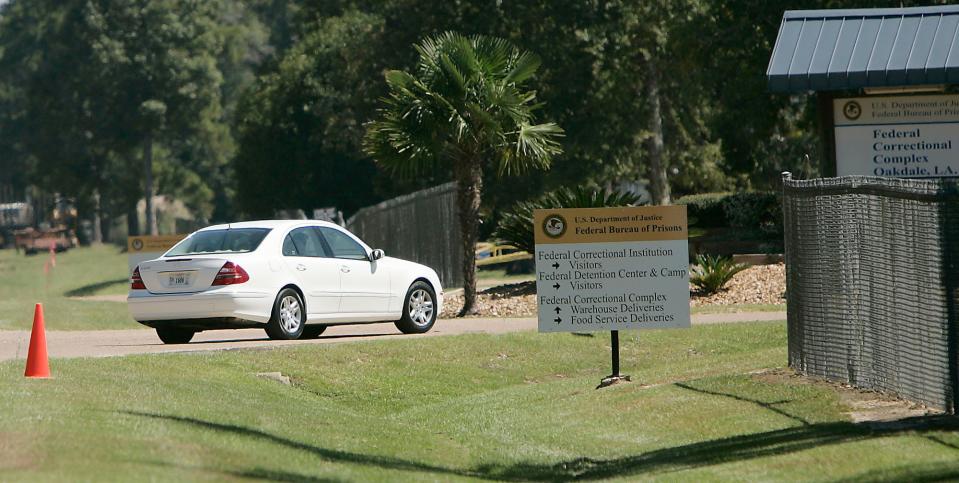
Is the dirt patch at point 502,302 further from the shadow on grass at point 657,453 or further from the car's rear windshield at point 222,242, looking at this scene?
the shadow on grass at point 657,453

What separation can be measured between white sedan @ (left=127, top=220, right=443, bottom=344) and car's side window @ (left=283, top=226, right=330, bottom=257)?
0.01 meters

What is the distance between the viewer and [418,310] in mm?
20094

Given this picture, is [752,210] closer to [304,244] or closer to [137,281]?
[304,244]

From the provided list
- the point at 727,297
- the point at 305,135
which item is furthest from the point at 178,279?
the point at 305,135

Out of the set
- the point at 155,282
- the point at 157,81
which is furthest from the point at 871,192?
the point at 157,81

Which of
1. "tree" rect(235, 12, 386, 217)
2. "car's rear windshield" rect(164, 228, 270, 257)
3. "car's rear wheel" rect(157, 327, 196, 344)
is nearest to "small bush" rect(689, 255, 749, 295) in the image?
"car's rear windshield" rect(164, 228, 270, 257)

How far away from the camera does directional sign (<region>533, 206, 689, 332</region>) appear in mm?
14781

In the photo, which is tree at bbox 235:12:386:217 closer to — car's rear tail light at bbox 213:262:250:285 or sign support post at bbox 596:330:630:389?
car's rear tail light at bbox 213:262:250:285

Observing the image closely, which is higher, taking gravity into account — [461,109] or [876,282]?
[461,109]

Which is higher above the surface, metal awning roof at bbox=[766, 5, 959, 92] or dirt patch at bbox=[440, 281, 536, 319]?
metal awning roof at bbox=[766, 5, 959, 92]

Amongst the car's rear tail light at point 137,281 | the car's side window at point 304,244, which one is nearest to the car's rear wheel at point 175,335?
the car's rear tail light at point 137,281

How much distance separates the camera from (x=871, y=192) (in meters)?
11.7

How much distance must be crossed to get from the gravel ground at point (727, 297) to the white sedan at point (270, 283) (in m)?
5.45

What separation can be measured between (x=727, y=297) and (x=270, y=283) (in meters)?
9.41
